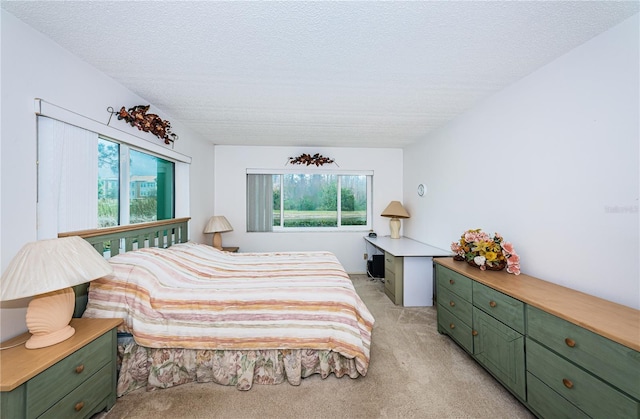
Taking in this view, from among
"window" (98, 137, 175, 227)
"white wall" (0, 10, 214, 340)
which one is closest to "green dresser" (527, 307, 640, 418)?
"white wall" (0, 10, 214, 340)

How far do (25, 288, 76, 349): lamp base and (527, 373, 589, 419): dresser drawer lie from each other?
111 inches

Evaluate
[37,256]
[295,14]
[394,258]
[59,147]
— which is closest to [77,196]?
[59,147]

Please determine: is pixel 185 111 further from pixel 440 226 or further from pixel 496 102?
pixel 440 226

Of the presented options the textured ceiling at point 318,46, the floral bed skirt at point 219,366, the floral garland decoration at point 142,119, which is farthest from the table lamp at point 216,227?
the floral bed skirt at point 219,366

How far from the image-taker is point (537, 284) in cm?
185

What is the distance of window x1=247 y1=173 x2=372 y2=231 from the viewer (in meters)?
4.74

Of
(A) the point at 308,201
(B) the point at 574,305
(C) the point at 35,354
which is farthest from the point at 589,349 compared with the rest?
(A) the point at 308,201

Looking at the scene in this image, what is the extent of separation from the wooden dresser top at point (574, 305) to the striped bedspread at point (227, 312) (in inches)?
42.2

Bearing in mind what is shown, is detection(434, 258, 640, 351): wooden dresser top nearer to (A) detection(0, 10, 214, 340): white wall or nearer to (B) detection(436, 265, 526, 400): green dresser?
(B) detection(436, 265, 526, 400): green dresser

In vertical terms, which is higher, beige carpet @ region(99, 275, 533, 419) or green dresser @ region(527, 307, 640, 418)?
green dresser @ region(527, 307, 640, 418)

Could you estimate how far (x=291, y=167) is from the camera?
184 inches

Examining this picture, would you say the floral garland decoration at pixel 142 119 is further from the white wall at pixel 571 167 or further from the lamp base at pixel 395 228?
the lamp base at pixel 395 228

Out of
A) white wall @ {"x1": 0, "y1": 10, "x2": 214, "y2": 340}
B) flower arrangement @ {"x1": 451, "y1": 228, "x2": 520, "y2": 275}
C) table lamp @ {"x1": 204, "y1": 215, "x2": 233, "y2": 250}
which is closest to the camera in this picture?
white wall @ {"x1": 0, "y1": 10, "x2": 214, "y2": 340}

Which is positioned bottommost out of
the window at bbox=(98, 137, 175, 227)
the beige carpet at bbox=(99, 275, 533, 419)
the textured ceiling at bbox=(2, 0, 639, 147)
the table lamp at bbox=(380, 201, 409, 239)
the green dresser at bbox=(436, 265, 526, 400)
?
the beige carpet at bbox=(99, 275, 533, 419)
